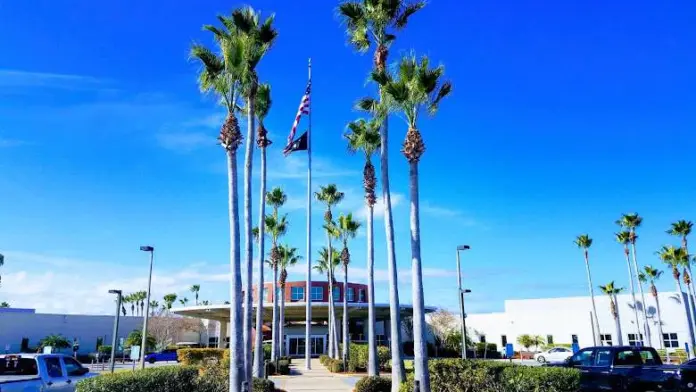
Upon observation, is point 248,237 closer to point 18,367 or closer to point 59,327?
point 18,367

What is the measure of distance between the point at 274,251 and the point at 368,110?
66.1ft

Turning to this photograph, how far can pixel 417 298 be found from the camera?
51.0 feet

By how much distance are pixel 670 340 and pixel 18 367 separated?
5833cm

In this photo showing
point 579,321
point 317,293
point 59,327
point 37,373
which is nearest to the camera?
point 37,373

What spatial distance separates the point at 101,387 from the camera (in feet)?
42.6

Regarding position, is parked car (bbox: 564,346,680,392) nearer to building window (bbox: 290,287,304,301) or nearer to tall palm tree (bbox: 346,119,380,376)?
tall palm tree (bbox: 346,119,380,376)

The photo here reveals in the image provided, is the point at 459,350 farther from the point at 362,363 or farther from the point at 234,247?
the point at 234,247

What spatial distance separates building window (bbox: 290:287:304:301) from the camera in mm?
70438

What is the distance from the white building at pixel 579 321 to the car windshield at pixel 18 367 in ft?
163

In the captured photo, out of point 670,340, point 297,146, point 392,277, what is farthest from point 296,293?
point 392,277

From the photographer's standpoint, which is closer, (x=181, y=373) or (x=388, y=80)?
(x=181, y=373)

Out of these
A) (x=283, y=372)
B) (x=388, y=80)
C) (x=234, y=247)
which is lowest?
(x=283, y=372)

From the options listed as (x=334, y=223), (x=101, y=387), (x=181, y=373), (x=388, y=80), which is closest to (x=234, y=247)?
(x=181, y=373)

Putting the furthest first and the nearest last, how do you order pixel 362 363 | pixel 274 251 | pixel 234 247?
pixel 274 251 → pixel 362 363 → pixel 234 247
